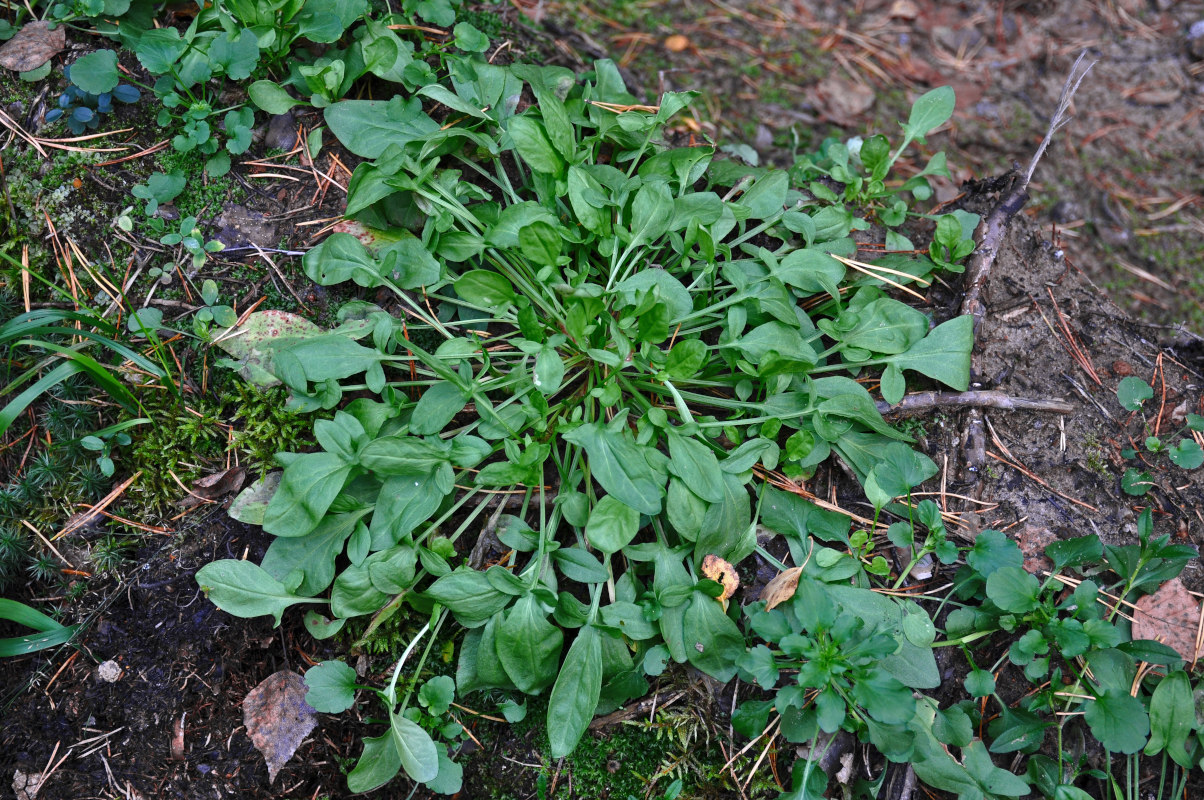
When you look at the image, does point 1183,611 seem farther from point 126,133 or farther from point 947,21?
point 126,133

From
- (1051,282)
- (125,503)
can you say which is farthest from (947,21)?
(125,503)

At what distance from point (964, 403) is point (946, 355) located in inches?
7.9

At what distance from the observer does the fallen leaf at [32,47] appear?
273cm

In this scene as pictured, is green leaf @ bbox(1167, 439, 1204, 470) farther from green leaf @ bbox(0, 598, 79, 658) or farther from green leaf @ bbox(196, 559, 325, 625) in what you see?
green leaf @ bbox(0, 598, 79, 658)

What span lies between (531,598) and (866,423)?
48.2 inches

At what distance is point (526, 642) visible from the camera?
2166 millimetres

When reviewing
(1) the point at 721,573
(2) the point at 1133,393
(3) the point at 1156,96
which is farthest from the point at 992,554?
(3) the point at 1156,96

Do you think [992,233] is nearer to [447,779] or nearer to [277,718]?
[447,779]

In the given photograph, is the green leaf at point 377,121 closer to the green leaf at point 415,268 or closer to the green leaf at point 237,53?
the green leaf at point 237,53

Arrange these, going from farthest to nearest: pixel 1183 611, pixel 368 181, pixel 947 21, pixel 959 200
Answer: pixel 947 21
pixel 959 200
pixel 368 181
pixel 1183 611

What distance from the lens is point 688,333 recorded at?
266 cm

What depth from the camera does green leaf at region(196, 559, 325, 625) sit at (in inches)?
85.2

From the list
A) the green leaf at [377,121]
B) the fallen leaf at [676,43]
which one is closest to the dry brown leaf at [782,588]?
the green leaf at [377,121]

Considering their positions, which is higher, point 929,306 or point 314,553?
point 929,306
